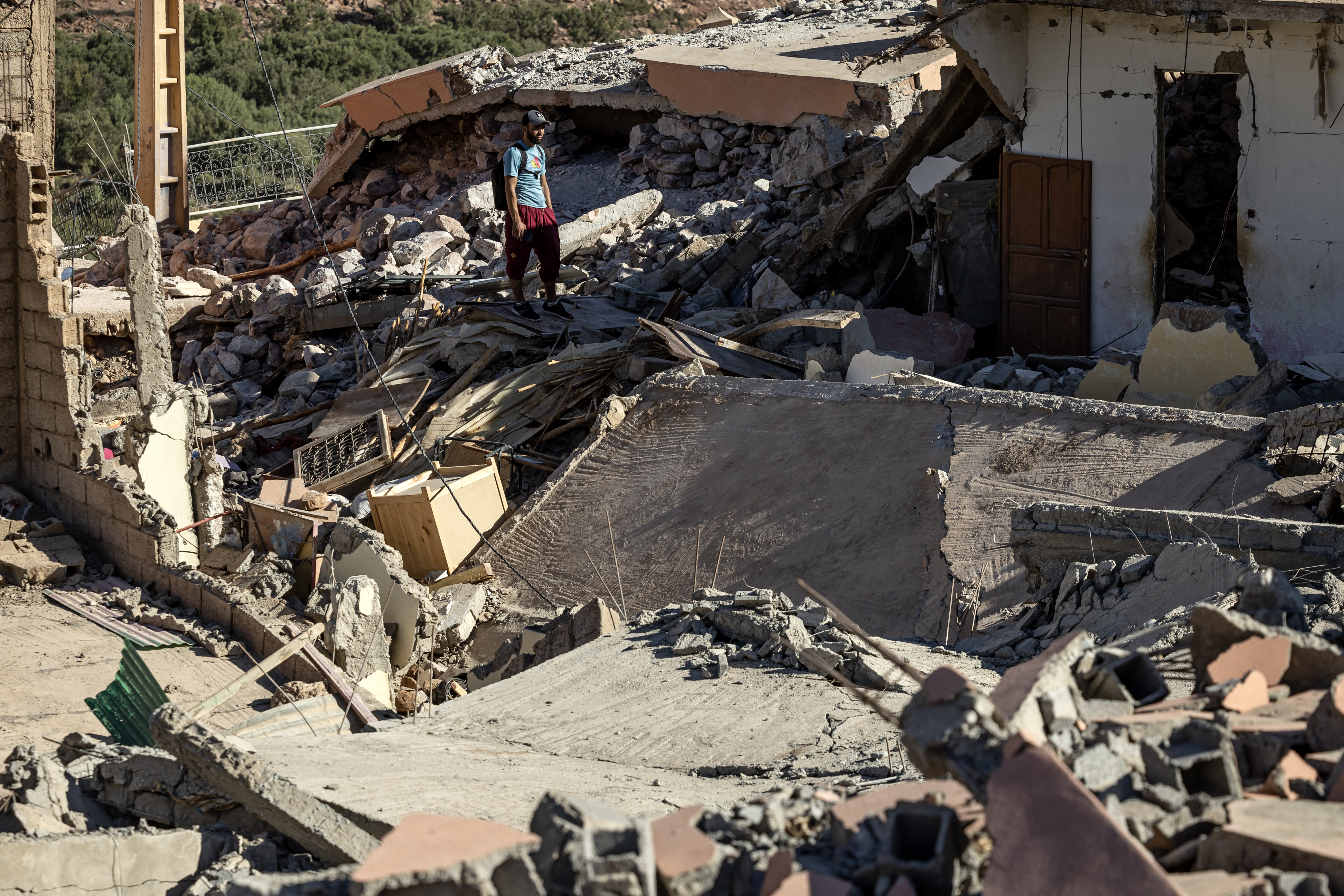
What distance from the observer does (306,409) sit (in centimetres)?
1383

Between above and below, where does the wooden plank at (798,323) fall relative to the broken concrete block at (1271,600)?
below

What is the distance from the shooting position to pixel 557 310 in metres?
13.4

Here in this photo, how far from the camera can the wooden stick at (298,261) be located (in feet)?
60.2

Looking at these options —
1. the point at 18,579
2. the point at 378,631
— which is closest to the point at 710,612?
the point at 378,631

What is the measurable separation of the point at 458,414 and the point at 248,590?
10.3 ft

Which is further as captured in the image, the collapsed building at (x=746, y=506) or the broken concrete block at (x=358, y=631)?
the broken concrete block at (x=358, y=631)

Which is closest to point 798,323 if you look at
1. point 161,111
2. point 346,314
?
point 346,314

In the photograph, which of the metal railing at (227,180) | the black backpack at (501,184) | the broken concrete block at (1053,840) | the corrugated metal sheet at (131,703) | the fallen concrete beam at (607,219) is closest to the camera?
the broken concrete block at (1053,840)

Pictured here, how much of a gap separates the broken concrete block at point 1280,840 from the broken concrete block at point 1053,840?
16 cm

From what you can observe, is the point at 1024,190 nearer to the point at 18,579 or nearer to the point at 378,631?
the point at 378,631

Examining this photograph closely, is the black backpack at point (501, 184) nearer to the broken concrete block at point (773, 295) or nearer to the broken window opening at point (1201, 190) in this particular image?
the broken concrete block at point (773, 295)

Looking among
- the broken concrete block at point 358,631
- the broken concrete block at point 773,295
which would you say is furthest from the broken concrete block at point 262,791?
the broken concrete block at point 773,295

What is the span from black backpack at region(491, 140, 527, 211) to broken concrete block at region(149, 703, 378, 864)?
775cm

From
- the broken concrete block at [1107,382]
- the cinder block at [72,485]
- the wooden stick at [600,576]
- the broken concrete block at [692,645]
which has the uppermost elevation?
the broken concrete block at [1107,382]
